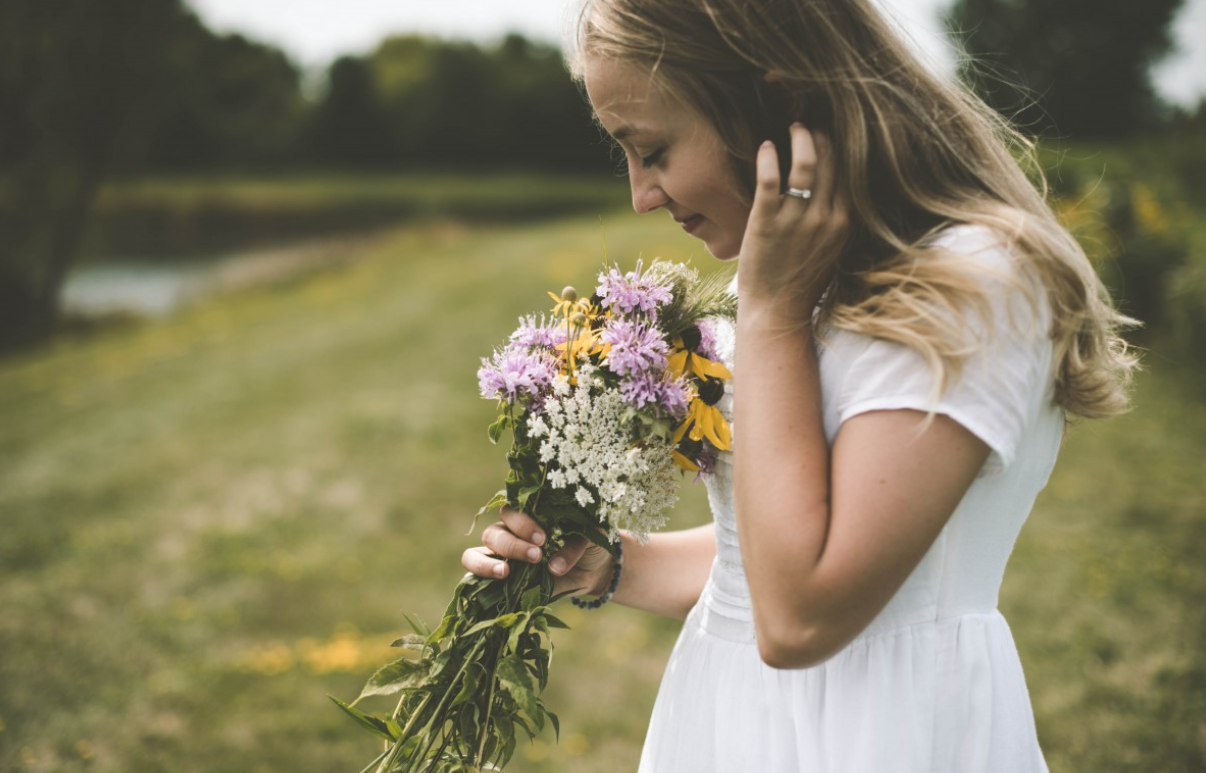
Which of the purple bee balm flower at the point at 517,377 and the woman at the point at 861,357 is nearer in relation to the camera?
the woman at the point at 861,357

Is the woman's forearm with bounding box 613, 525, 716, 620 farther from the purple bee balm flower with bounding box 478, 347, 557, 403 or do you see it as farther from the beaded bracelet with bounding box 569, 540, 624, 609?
the purple bee balm flower with bounding box 478, 347, 557, 403

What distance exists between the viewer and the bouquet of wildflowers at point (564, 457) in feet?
5.04

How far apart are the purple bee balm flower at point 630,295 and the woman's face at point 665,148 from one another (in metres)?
0.14

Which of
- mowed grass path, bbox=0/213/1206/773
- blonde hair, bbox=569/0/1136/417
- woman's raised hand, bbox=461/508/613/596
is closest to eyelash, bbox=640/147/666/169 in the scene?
blonde hair, bbox=569/0/1136/417

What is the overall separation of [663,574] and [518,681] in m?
0.56

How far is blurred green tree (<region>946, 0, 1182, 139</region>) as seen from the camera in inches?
1268

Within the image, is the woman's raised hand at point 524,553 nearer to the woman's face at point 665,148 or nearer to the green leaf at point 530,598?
the green leaf at point 530,598

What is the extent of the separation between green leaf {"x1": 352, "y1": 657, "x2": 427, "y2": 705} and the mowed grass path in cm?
280

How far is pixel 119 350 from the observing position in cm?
1386

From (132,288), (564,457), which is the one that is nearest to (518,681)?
(564,457)

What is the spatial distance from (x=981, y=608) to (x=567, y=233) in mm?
20177

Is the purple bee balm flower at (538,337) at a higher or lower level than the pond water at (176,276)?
higher

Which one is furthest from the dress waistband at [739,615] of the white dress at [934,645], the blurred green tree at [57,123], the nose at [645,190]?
the blurred green tree at [57,123]

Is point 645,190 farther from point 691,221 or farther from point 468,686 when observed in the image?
point 468,686
